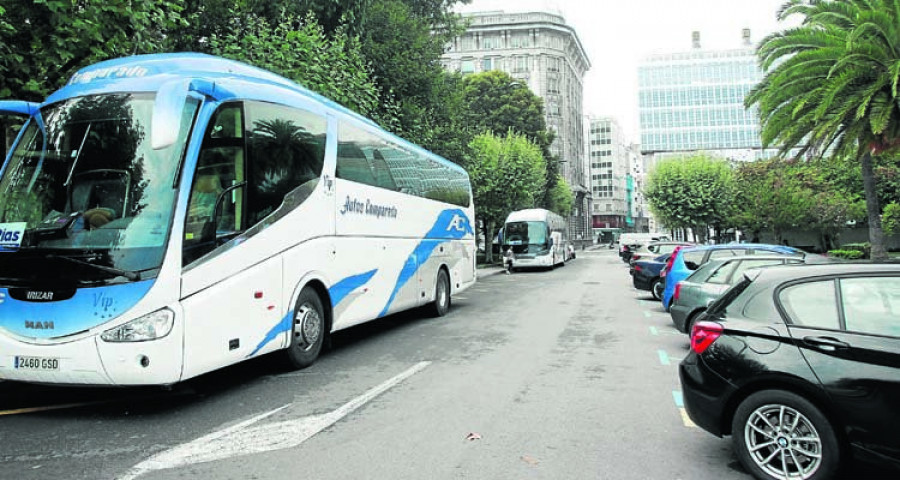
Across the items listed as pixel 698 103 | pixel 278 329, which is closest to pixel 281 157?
pixel 278 329

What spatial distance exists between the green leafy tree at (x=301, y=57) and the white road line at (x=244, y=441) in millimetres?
9039

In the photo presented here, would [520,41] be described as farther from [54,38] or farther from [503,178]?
[54,38]

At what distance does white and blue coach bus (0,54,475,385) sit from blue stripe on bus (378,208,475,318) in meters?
3.03

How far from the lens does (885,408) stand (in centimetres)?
375

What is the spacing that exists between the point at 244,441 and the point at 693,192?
45938 millimetres

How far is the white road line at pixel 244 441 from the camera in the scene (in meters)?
4.75

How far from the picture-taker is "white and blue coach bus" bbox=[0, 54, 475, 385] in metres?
5.74

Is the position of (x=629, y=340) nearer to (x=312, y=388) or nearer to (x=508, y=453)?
(x=312, y=388)

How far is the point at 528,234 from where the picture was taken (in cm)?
3509

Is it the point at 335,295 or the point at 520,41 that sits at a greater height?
the point at 520,41

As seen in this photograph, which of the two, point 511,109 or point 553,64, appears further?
point 553,64

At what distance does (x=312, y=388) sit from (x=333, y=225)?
2.64m

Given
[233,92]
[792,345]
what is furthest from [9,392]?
[792,345]

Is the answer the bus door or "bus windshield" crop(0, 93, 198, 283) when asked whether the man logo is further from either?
the bus door
